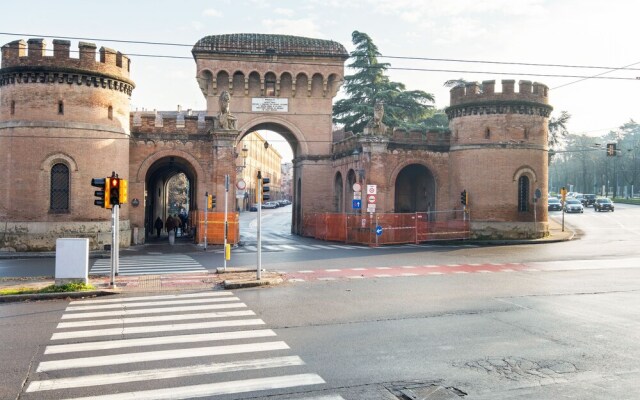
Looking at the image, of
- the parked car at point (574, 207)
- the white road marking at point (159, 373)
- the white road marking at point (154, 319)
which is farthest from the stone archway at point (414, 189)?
the white road marking at point (159, 373)

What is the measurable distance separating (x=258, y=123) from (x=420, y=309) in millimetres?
27600

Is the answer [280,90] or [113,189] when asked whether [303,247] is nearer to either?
[280,90]

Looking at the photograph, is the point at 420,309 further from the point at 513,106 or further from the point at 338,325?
the point at 513,106

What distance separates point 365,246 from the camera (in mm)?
29312

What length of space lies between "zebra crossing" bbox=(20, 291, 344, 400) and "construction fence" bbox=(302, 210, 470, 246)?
64.0ft

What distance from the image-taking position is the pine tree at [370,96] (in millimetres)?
47250

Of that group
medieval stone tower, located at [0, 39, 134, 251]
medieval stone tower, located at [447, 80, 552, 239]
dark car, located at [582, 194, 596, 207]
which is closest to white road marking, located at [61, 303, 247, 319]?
medieval stone tower, located at [0, 39, 134, 251]

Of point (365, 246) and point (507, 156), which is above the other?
point (507, 156)

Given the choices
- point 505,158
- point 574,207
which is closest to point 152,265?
point 505,158

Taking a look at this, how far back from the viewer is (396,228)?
3075cm

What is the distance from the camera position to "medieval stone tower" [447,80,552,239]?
3181cm

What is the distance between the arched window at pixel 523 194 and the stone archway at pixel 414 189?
5.73 m

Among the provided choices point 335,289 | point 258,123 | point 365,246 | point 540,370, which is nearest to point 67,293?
point 335,289

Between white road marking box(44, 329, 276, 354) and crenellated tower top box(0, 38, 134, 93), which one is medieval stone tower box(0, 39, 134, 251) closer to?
crenellated tower top box(0, 38, 134, 93)
